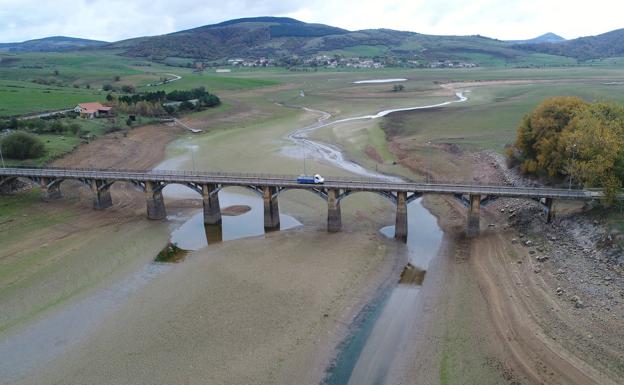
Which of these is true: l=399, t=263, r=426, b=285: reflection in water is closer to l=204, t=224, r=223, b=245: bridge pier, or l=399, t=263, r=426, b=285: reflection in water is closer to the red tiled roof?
l=204, t=224, r=223, b=245: bridge pier

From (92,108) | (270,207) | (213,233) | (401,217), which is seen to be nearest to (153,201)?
(213,233)

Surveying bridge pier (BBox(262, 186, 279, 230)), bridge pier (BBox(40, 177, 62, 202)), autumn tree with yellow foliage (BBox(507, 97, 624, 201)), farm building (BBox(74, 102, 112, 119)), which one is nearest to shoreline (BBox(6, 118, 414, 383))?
bridge pier (BBox(40, 177, 62, 202))

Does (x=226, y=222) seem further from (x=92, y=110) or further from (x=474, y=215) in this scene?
(x=92, y=110)

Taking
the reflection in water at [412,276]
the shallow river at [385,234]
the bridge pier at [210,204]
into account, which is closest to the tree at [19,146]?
the shallow river at [385,234]

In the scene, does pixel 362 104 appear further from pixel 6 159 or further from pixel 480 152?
pixel 6 159

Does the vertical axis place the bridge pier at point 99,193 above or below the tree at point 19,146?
below

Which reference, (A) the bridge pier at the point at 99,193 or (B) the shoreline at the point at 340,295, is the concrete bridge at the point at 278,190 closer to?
(A) the bridge pier at the point at 99,193

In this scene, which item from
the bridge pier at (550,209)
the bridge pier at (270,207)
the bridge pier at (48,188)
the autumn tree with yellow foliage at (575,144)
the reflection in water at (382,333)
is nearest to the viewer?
the reflection in water at (382,333)
